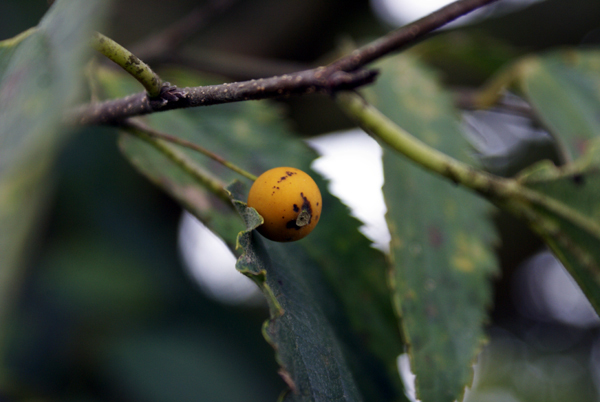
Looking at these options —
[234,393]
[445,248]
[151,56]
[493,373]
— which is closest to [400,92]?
[445,248]

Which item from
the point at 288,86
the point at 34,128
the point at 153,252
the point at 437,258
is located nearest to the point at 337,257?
the point at 437,258

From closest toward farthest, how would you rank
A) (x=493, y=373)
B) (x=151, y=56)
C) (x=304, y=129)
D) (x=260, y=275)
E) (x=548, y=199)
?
1. (x=260, y=275)
2. (x=548, y=199)
3. (x=151, y=56)
4. (x=304, y=129)
5. (x=493, y=373)

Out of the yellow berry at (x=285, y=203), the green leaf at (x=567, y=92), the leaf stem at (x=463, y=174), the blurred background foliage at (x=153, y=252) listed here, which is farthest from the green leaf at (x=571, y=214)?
the blurred background foliage at (x=153, y=252)

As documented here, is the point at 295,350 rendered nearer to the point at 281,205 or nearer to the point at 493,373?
the point at 281,205

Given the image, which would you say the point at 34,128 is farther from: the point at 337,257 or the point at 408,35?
the point at 337,257

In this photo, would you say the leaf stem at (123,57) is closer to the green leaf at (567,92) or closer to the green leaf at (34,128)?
the green leaf at (34,128)

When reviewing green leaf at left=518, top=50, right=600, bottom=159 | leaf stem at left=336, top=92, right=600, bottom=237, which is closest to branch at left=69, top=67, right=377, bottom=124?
leaf stem at left=336, top=92, right=600, bottom=237
